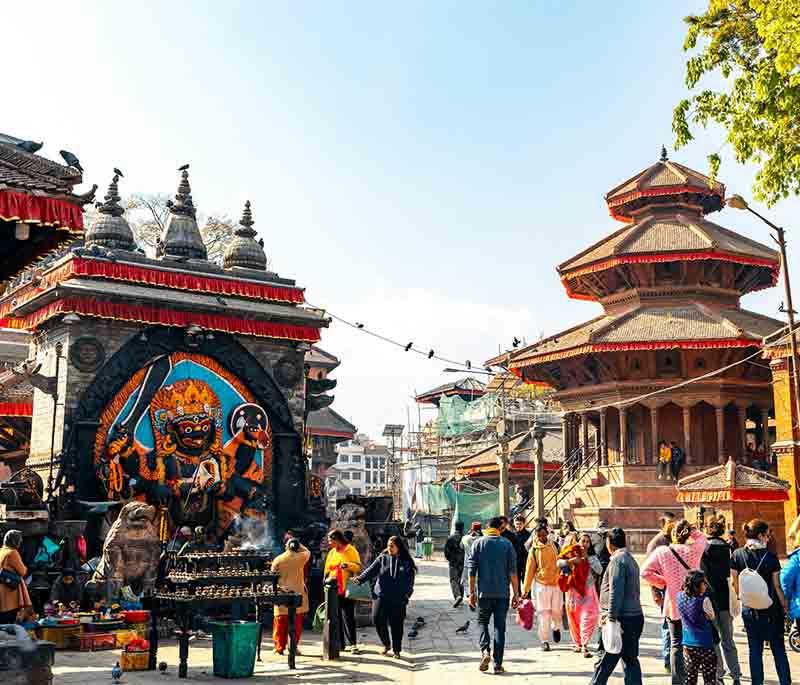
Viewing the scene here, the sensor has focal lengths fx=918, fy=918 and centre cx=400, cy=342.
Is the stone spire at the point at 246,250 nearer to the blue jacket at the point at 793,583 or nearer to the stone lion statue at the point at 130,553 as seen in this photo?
the stone lion statue at the point at 130,553

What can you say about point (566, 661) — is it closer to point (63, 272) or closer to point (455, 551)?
point (455, 551)

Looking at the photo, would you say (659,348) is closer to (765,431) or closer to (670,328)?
(670,328)

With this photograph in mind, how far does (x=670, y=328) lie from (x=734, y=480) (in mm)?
10464

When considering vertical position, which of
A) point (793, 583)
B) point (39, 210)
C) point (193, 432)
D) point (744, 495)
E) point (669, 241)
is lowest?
point (793, 583)

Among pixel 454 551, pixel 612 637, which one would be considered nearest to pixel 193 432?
pixel 454 551

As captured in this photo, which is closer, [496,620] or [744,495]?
[496,620]

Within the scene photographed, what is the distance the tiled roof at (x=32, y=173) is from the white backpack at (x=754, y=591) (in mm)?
7749

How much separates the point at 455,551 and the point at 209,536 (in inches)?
213

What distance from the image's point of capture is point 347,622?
1329cm

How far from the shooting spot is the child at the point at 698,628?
8.52 metres

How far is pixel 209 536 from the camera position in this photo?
1952 cm

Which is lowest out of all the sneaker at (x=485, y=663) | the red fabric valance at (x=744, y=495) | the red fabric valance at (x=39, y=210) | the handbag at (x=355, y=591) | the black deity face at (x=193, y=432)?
the sneaker at (x=485, y=663)

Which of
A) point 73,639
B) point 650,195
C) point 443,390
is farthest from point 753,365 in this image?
point 443,390

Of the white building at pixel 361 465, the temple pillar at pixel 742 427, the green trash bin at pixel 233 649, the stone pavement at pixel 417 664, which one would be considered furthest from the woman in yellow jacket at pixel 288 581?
the white building at pixel 361 465
